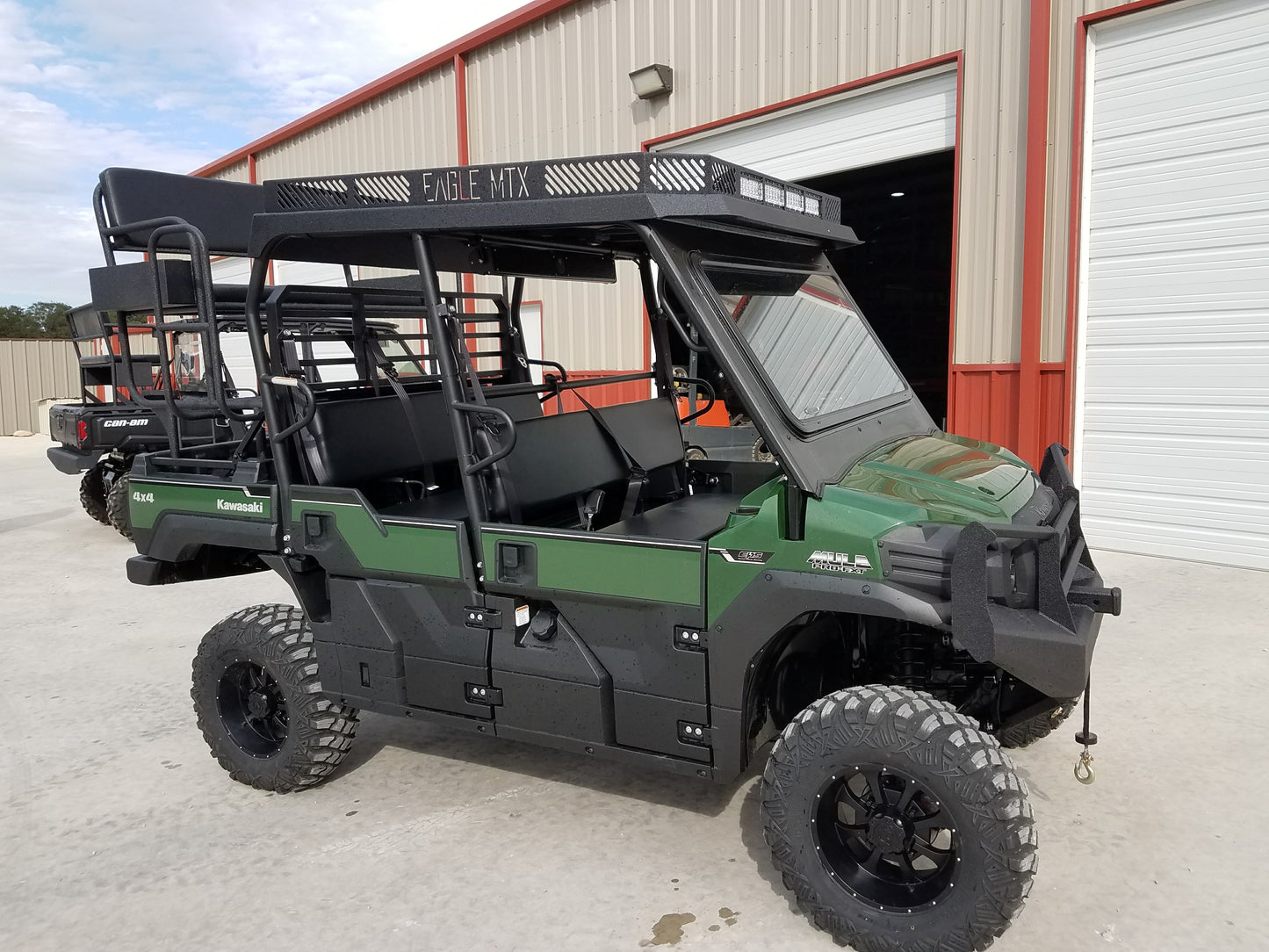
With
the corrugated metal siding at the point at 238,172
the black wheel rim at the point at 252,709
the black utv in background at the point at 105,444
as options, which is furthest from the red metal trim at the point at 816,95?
the corrugated metal siding at the point at 238,172

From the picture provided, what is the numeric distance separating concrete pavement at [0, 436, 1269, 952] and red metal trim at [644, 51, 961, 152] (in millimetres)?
5028

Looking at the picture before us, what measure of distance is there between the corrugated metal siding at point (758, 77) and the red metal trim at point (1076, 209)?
400 mm

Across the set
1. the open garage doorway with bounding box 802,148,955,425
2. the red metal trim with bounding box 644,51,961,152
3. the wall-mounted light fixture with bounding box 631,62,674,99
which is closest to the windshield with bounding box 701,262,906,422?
the red metal trim with bounding box 644,51,961,152

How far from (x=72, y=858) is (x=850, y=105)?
7873 millimetres

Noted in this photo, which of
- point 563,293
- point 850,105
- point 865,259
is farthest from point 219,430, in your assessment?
point 865,259

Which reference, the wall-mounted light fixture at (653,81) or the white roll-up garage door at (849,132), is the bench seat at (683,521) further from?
the wall-mounted light fixture at (653,81)

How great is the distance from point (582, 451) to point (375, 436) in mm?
821

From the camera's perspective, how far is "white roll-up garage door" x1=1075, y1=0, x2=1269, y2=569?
6406 mm

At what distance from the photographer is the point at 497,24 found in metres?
11.5

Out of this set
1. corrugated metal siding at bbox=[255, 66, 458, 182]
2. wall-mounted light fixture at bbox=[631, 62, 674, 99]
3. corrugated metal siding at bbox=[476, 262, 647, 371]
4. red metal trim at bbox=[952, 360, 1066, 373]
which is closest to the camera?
red metal trim at bbox=[952, 360, 1066, 373]

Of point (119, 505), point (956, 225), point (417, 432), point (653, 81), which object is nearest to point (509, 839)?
point (417, 432)

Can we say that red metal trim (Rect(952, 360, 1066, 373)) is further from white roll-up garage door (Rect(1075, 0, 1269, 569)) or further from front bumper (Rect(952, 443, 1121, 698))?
front bumper (Rect(952, 443, 1121, 698))

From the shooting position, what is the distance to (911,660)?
117 inches

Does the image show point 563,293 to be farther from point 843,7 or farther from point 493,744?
point 493,744
